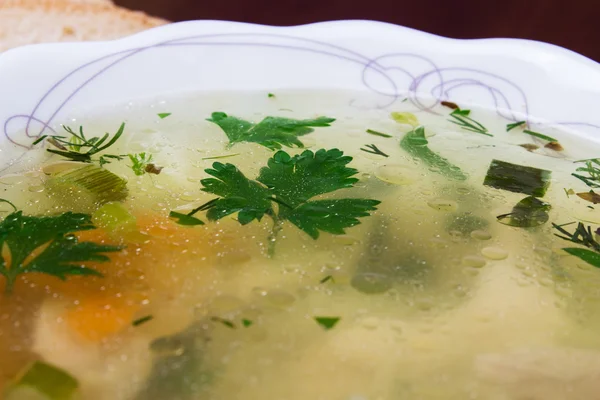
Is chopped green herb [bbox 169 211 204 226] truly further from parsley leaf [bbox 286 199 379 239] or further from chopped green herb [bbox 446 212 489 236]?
chopped green herb [bbox 446 212 489 236]

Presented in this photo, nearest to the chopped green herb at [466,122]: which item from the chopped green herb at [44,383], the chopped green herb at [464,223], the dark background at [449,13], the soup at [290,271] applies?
the soup at [290,271]

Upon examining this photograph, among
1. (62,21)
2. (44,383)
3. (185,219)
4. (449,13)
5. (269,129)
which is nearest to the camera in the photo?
(44,383)

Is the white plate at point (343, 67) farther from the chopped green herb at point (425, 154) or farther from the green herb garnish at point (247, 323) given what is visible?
the green herb garnish at point (247, 323)

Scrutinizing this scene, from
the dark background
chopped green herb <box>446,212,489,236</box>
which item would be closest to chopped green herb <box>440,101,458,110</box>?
chopped green herb <box>446,212,489,236</box>

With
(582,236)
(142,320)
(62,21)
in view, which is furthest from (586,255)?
(62,21)

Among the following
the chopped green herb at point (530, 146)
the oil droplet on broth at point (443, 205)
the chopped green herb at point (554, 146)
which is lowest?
the oil droplet on broth at point (443, 205)

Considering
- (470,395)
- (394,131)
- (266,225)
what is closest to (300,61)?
(394,131)

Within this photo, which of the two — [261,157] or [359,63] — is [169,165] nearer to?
[261,157]

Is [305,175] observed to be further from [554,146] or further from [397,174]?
[554,146]
